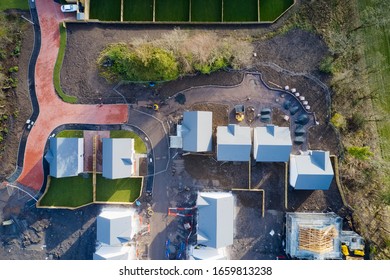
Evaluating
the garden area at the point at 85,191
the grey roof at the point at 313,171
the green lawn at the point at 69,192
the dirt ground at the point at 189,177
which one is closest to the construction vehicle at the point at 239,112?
the dirt ground at the point at 189,177

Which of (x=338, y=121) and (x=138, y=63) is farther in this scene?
(x=338, y=121)

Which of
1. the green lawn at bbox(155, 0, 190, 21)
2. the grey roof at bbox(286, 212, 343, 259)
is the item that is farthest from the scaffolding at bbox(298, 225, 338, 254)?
the green lawn at bbox(155, 0, 190, 21)

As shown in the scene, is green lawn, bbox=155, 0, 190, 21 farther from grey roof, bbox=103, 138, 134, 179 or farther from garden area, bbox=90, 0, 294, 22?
grey roof, bbox=103, 138, 134, 179

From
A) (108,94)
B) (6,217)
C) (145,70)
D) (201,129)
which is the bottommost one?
(6,217)

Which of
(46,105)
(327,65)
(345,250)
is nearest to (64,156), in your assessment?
(46,105)

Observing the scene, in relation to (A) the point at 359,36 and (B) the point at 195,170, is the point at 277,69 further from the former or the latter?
(B) the point at 195,170

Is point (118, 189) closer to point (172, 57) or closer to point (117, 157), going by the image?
point (117, 157)
